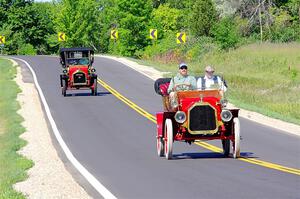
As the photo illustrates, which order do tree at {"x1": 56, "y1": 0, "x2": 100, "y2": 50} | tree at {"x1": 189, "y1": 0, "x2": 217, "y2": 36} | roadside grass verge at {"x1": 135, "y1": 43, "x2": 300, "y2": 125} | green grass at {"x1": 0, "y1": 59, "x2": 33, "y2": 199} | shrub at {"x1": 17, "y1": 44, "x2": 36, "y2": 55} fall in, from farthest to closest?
tree at {"x1": 56, "y1": 0, "x2": 100, "y2": 50} < shrub at {"x1": 17, "y1": 44, "x2": 36, "y2": 55} < tree at {"x1": 189, "y1": 0, "x2": 217, "y2": 36} < roadside grass verge at {"x1": 135, "y1": 43, "x2": 300, "y2": 125} < green grass at {"x1": 0, "y1": 59, "x2": 33, "y2": 199}

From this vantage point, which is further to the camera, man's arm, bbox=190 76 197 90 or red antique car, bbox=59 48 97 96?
red antique car, bbox=59 48 97 96

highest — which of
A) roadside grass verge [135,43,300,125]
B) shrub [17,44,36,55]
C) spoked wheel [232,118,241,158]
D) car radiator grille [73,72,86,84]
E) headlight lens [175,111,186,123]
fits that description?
headlight lens [175,111,186,123]

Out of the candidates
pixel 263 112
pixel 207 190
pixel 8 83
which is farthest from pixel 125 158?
pixel 8 83

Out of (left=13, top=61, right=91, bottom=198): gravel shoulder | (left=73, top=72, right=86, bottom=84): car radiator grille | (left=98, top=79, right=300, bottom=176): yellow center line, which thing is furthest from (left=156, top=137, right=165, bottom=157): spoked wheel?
(left=73, top=72, right=86, bottom=84): car radiator grille

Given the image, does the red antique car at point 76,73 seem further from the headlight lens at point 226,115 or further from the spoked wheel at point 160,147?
the headlight lens at point 226,115

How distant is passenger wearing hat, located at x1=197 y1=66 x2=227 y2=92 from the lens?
1585cm

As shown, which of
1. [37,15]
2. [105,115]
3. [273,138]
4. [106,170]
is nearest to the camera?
[106,170]

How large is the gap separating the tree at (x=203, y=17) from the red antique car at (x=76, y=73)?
33.6 metres

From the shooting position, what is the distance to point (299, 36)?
6481 centimetres

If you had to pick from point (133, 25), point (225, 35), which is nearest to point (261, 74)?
point (225, 35)

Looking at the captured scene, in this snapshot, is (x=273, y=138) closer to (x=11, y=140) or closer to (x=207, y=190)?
(x=11, y=140)

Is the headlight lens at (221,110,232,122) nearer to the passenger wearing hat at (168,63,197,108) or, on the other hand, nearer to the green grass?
the passenger wearing hat at (168,63,197,108)

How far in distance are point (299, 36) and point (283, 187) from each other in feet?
181

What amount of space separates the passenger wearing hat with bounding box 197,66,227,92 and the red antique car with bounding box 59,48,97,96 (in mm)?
18883
